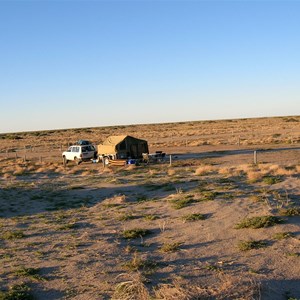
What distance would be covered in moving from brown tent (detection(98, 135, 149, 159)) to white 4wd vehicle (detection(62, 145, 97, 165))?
2064 mm

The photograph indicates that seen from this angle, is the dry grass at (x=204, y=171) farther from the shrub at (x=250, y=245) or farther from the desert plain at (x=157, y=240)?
the shrub at (x=250, y=245)

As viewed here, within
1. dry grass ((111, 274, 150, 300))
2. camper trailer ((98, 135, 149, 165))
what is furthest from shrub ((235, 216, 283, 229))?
camper trailer ((98, 135, 149, 165))

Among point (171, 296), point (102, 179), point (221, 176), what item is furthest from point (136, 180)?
point (171, 296)

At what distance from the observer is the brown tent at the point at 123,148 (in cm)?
3112

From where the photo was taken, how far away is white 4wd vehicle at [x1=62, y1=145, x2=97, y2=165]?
3388 centimetres

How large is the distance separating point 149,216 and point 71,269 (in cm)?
478

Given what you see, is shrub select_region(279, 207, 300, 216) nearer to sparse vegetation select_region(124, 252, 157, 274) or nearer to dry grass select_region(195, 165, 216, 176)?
sparse vegetation select_region(124, 252, 157, 274)

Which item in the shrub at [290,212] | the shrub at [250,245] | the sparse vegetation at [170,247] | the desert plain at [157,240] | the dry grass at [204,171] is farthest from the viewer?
the dry grass at [204,171]

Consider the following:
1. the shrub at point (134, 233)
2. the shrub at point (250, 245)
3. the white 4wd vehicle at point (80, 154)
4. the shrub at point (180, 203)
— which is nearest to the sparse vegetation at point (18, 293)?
the shrub at point (134, 233)

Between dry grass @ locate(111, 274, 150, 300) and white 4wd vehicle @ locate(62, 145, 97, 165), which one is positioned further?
white 4wd vehicle @ locate(62, 145, 97, 165)

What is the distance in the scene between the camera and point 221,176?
70.4ft

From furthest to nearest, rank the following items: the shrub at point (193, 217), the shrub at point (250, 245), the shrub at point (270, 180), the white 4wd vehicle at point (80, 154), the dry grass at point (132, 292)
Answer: the white 4wd vehicle at point (80, 154)
the shrub at point (270, 180)
the shrub at point (193, 217)
the shrub at point (250, 245)
the dry grass at point (132, 292)

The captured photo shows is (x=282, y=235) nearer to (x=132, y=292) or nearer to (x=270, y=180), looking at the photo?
(x=132, y=292)

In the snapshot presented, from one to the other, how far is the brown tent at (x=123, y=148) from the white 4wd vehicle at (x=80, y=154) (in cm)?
206
